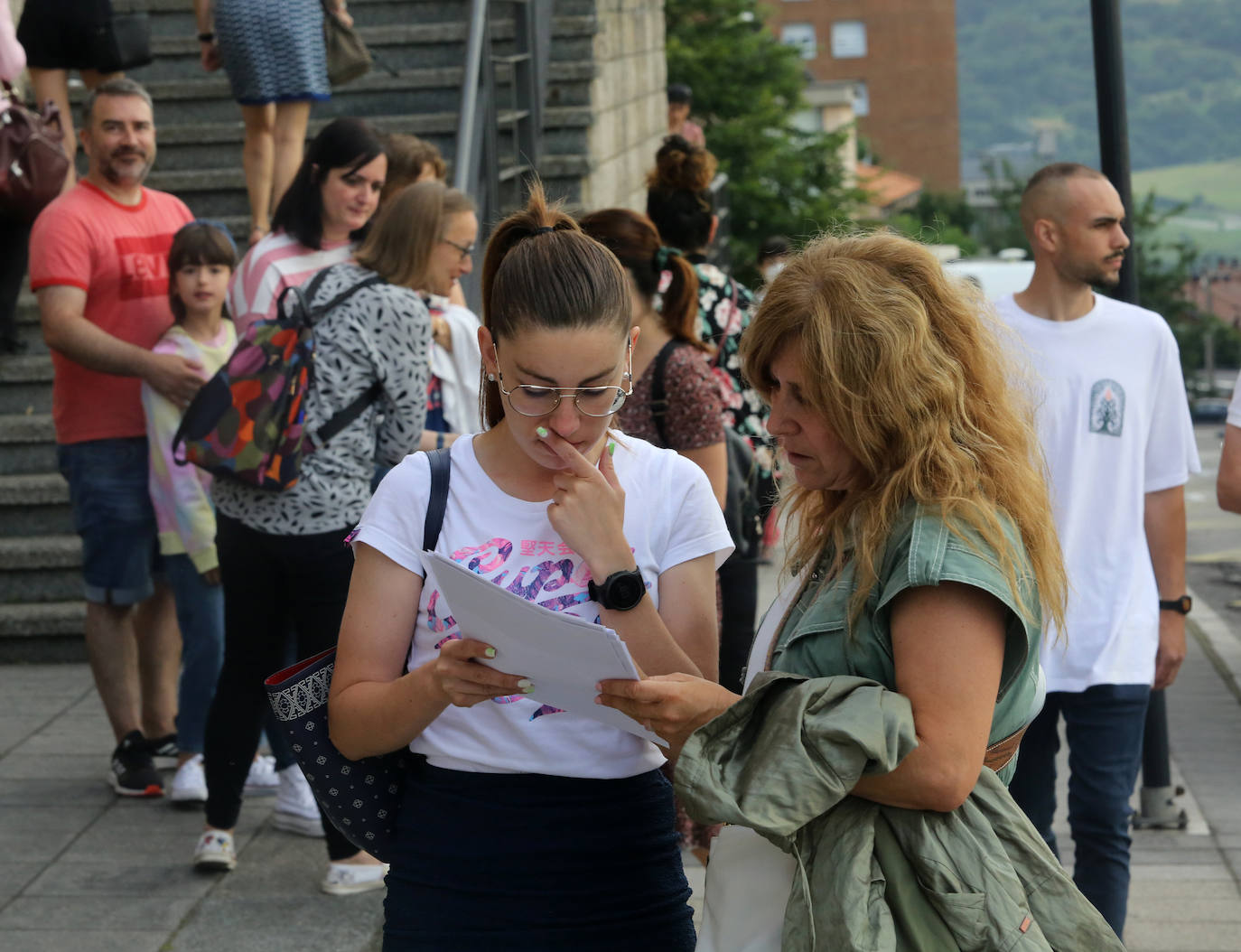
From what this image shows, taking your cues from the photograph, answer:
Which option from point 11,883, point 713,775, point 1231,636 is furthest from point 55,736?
point 1231,636

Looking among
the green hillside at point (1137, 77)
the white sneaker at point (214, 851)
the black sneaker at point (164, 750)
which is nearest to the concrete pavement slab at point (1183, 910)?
the white sneaker at point (214, 851)

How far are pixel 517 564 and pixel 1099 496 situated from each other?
229 cm

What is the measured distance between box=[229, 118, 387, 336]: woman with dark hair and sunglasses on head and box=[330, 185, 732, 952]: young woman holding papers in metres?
2.46

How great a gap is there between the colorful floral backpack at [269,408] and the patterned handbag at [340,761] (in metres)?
1.67

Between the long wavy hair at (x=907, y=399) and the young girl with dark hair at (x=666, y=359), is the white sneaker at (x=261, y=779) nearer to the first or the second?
the young girl with dark hair at (x=666, y=359)

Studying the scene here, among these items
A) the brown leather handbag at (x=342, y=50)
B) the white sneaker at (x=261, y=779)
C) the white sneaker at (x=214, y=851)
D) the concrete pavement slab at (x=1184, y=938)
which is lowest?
the concrete pavement slab at (x=1184, y=938)

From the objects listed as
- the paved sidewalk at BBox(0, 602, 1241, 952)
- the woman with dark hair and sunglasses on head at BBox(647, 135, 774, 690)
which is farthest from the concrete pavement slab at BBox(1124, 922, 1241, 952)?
the woman with dark hair and sunglasses on head at BBox(647, 135, 774, 690)

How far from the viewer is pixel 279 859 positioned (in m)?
4.52

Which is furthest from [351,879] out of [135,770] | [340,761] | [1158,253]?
[1158,253]

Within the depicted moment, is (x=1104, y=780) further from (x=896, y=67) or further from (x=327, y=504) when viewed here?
(x=896, y=67)

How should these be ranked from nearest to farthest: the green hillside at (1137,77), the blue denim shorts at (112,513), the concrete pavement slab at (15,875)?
the concrete pavement slab at (15,875) → the blue denim shorts at (112,513) → the green hillside at (1137,77)

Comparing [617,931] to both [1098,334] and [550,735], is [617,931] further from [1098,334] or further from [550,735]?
[1098,334]

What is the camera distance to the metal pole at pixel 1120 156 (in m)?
5.63

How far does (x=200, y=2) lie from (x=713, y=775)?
6.35m
